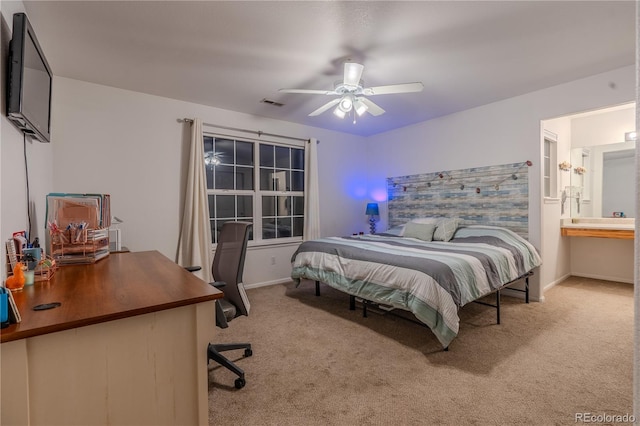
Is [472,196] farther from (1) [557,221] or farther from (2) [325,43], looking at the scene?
(2) [325,43]

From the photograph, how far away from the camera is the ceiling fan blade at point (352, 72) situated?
7.73ft

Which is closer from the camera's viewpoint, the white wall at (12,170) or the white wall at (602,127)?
the white wall at (12,170)

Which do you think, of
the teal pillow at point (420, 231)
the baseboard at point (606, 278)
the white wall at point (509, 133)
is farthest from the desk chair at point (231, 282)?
the baseboard at point (606, 278)

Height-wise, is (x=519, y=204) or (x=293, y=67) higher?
(x=293, y=67)

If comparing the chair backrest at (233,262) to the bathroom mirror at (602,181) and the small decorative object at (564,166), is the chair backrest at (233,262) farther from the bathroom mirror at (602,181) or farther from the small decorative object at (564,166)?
the bathroom mirror at (602,181)

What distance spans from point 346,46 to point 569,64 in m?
2.22

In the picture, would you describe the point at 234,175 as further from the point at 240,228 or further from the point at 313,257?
the point at 240,228

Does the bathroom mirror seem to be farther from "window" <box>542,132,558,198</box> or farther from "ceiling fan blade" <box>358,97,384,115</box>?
"ceiling fan blade" <box>358,97,384,115</box>

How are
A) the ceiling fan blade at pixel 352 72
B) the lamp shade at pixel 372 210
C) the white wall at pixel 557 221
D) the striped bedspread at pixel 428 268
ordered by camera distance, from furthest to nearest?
the lamp shade at pixel 372 210 → the white wall at pixel 557 221 → the ceiling fan blade at pixel 352 72 → the striped bedspread at pixel 428 268

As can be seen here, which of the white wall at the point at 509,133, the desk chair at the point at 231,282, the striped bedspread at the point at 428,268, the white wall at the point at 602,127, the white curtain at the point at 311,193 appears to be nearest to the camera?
the desk chair at the point at 231,282

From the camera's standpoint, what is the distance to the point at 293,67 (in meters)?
2.76

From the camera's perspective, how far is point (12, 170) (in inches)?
59.1

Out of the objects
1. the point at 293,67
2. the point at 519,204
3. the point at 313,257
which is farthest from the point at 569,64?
the point at 313,257

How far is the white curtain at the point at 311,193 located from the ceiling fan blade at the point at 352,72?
2110mm
